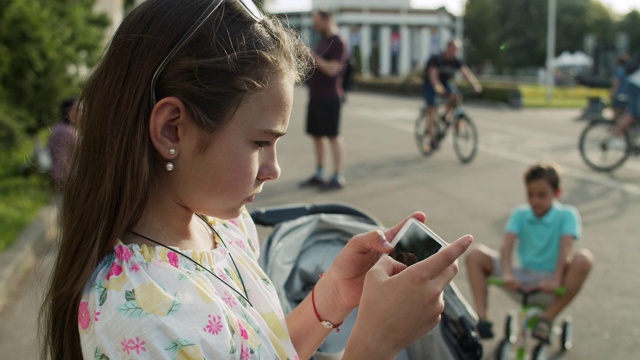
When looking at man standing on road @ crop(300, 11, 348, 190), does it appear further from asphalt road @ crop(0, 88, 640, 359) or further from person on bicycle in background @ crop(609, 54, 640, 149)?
person on bicycle in background @ crop(609, 54, 640, 149)

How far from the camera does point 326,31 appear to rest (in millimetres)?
8188

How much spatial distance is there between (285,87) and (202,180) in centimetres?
25

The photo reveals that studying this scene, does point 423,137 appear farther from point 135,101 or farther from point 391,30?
point 391,30

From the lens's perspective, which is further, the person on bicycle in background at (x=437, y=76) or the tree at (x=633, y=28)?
the tree at (x=633, y=28)

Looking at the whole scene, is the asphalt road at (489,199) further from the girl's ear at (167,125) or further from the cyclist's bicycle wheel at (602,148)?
the girl's ear at (167,125)

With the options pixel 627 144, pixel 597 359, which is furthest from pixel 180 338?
pixel 627 144

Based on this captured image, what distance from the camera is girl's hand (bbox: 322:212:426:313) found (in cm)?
161

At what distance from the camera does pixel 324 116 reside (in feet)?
27.1

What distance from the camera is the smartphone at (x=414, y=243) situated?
4.75 feet

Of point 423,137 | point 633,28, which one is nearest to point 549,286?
point 423,137

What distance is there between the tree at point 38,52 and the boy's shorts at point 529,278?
5283 millimetres

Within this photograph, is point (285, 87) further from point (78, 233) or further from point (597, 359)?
point (597, 359)

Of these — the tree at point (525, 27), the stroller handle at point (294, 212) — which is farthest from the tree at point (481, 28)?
the stroller handle at point (294, 212)

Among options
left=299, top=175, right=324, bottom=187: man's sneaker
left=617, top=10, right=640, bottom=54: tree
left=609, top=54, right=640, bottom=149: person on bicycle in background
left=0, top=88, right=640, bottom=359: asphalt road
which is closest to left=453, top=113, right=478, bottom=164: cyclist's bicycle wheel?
left=0, top=88, right=640, bottom=359: asphalt road
